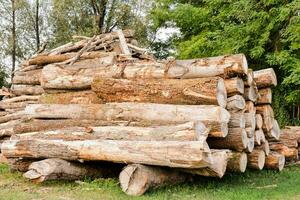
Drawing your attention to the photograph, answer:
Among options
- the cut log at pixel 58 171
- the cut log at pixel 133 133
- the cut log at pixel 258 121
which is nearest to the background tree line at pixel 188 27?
the cut log at pixel 258 121

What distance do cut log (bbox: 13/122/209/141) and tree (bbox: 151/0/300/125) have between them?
9.86 metres

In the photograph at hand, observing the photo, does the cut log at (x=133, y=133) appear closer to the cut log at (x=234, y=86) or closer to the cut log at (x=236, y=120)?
the cut log at (x=236, y=120)

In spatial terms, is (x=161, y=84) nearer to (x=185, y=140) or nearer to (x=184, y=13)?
(x=185, y=140)

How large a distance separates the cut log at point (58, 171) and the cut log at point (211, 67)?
8.50ft

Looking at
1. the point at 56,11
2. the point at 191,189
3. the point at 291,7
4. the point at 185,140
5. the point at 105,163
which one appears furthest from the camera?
the point at 56,11

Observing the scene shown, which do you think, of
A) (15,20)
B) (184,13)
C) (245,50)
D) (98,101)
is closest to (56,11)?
(15,20)

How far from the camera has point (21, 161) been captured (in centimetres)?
1148

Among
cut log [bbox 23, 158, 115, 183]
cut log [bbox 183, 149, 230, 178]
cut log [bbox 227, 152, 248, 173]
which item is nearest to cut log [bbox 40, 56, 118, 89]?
cut log [bbox 23, 158, 115, 183]

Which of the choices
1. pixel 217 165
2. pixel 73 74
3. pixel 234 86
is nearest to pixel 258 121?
pixel 234 86

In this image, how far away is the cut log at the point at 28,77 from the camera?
51.7 feet

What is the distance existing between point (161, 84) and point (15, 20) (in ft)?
86.2

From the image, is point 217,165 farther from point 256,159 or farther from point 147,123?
point 256,159

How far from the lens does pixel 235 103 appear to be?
10227 millimetres

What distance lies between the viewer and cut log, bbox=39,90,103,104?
38.3 ft
